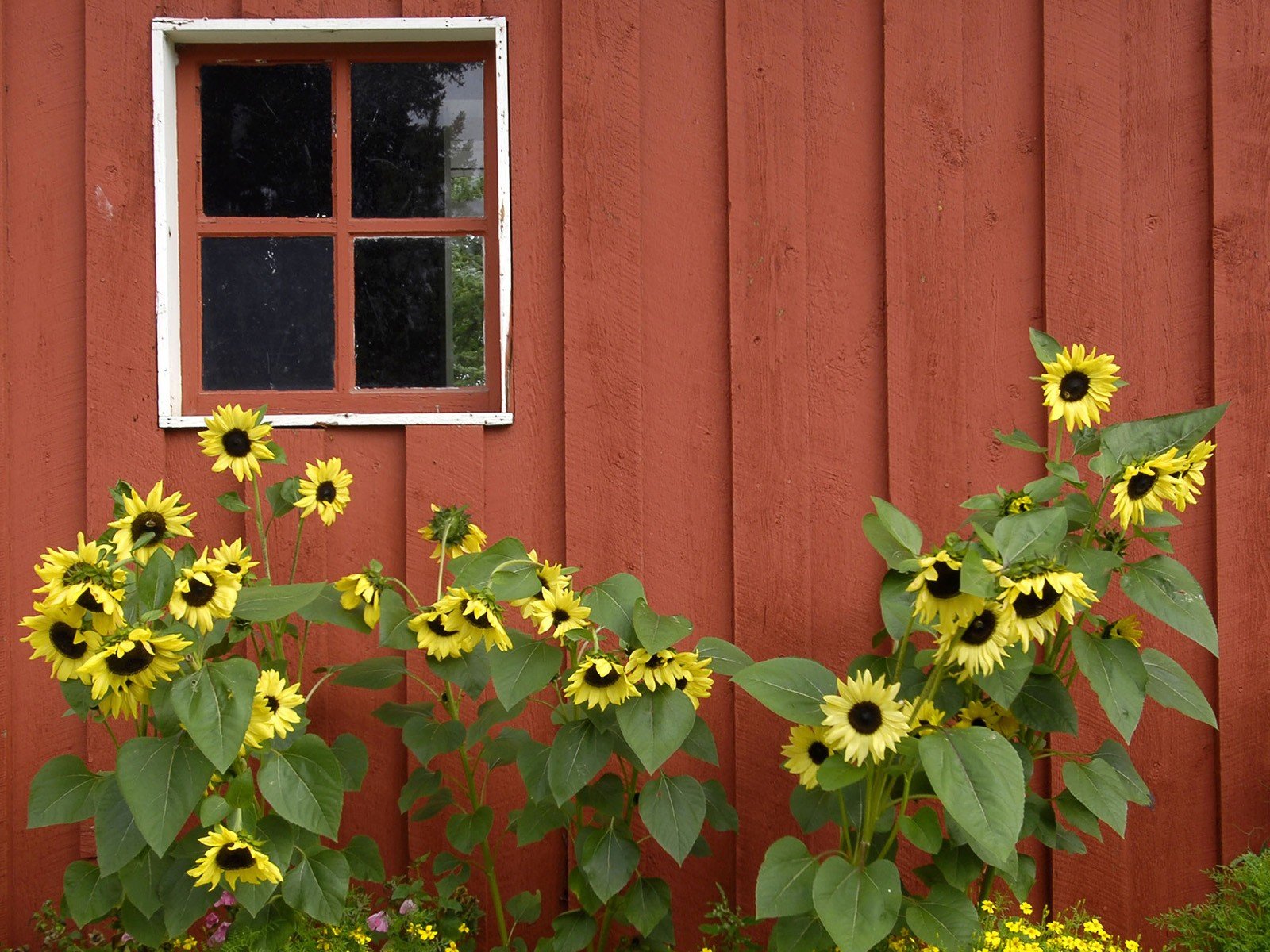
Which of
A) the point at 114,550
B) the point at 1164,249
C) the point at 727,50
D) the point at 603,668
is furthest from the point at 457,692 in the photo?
the point at 1164,249

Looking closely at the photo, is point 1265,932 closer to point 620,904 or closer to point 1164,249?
point 620,904

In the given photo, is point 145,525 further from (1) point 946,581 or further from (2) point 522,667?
(1) point 946,581

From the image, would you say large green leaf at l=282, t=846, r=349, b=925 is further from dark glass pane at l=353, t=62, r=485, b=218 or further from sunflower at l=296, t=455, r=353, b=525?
dark glass pane at l=353, t=62, r=485, b=218

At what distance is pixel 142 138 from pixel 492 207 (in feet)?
2.80

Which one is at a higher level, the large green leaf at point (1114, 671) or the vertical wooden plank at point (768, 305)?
the vertical wooden plank at point (768, 305)

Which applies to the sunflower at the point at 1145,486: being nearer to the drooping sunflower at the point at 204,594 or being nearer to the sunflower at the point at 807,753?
the sunflower at the point at 807,753

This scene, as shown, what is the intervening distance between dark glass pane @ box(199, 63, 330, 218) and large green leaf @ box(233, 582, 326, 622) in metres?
1.12

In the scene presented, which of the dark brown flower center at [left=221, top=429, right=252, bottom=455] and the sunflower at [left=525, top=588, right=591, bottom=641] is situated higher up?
the dark brown flower center at [left=221, top=429, right=252, bottom=455]

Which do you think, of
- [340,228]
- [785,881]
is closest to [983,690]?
[785,881]

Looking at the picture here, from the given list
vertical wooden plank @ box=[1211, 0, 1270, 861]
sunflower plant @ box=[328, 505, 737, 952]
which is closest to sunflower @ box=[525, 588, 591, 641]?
sunflower plant @ box=[328, 505, 737, 952]

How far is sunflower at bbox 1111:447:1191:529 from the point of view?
1.98 m

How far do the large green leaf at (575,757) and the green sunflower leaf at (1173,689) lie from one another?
111 centimetres

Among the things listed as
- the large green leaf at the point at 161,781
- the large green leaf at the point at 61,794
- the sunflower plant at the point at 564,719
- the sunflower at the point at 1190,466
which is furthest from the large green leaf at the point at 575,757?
the sunflower at the point at 1190,466

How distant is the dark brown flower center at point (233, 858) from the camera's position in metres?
1.85
